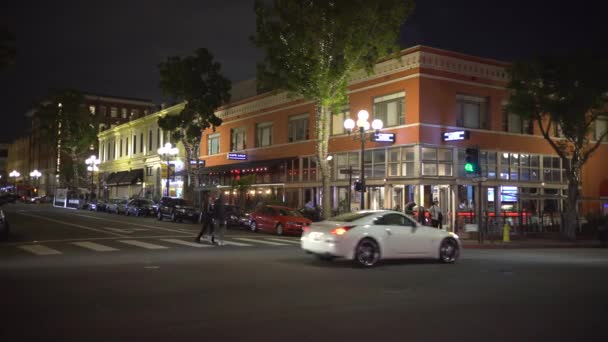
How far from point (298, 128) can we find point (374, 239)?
1053 inches

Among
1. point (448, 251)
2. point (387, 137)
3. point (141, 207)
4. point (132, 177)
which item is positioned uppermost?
point (387, 137)

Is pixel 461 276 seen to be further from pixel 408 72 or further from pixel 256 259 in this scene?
pixel 408 72

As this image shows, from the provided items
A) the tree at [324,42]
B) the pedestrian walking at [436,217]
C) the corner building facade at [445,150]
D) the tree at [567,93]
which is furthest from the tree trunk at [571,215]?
the tree at [324,42]

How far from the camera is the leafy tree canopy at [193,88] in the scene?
44906 mm

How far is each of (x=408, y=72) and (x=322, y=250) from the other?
19007 mm

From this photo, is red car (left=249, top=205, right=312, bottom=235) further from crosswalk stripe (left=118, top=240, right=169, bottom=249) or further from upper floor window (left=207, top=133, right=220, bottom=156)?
upper floor window (left=207, top=133, right=220, bottom=156)

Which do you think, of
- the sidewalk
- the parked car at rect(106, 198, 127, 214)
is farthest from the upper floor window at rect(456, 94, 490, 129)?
the parked car at rect(106, 198, 127, 214)

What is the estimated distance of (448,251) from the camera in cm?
1587

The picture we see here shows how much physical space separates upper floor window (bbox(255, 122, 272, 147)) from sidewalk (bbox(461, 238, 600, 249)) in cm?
2161

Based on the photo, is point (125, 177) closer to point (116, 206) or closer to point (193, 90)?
point (116, 206)

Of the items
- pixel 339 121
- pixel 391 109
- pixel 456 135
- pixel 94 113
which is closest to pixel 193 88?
pixel 339 121

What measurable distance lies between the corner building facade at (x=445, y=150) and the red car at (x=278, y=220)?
3528 millimetres

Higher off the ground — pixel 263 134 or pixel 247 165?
pixel 263 134

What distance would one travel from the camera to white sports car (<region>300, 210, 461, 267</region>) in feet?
47.0
